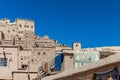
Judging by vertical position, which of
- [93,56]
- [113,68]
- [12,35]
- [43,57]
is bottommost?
[113,68]

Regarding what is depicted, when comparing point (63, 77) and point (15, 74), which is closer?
point (63, 77)

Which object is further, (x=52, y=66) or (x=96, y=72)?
(x=52, y=66)

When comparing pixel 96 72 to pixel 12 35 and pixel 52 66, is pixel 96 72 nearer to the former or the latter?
pixel 52 66

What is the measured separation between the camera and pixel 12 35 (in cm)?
8275

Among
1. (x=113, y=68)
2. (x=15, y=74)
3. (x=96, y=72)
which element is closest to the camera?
(x=113, y=68)

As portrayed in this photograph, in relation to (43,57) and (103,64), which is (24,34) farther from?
(103,64)

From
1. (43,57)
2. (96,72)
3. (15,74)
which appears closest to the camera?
(96,72)

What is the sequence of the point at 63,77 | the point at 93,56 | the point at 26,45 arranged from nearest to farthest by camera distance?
the point at 63,77
the point at 93,56
the point at 26,45

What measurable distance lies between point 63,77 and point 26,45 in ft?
185

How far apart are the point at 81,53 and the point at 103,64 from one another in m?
16.3

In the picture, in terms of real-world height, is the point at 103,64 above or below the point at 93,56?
below

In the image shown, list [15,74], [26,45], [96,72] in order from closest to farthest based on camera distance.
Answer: [96,72] → [15,74] → [26,45]

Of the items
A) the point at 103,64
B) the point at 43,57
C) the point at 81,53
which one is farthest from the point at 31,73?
the point at 103,64

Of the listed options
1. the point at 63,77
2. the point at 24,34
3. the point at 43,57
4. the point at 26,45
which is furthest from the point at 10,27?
the point at 63,77
